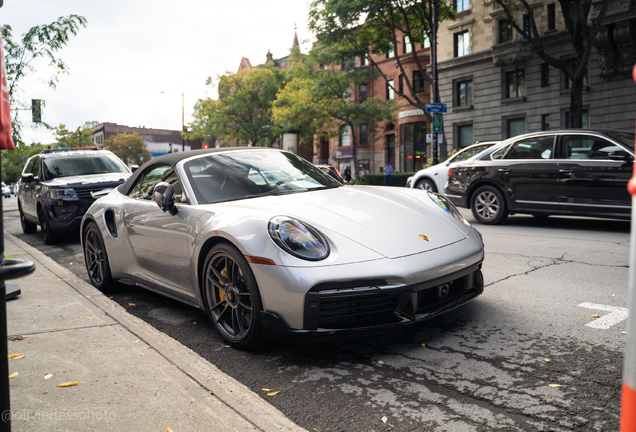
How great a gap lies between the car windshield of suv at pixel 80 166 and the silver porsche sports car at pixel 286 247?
19.4ft

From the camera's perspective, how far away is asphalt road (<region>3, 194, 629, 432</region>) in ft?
8.21

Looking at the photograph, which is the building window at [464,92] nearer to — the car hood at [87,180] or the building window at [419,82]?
the building window at [419,82]

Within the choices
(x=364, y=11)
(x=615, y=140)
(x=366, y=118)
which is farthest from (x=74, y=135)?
(x=615, y=140)

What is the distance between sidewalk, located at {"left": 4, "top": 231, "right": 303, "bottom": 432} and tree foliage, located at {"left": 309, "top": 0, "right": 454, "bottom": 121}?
21.1 metres

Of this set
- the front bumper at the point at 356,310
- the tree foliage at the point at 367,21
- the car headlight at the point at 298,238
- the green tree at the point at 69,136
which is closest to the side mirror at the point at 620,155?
the front bumper at the point at 356,310

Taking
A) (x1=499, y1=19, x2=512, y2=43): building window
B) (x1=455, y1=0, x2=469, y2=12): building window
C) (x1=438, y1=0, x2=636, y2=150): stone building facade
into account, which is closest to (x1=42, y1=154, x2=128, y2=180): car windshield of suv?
(x1=438, y1=0, x2=636, y2=150): stone building facade

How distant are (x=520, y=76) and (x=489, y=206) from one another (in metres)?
21.7

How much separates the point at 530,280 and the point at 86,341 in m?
4.02

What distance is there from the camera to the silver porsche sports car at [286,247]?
311cm

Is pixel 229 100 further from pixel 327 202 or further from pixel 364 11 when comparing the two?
pixel 327 202

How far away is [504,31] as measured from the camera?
29.0 m

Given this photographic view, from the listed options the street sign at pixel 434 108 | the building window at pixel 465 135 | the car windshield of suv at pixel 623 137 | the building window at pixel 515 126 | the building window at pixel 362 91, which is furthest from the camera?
the building window at pixel 362 91

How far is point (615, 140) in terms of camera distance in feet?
26.9

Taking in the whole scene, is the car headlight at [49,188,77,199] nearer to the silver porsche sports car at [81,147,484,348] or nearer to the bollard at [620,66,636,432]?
the silver porsche sports car at [81,147,484,348]
